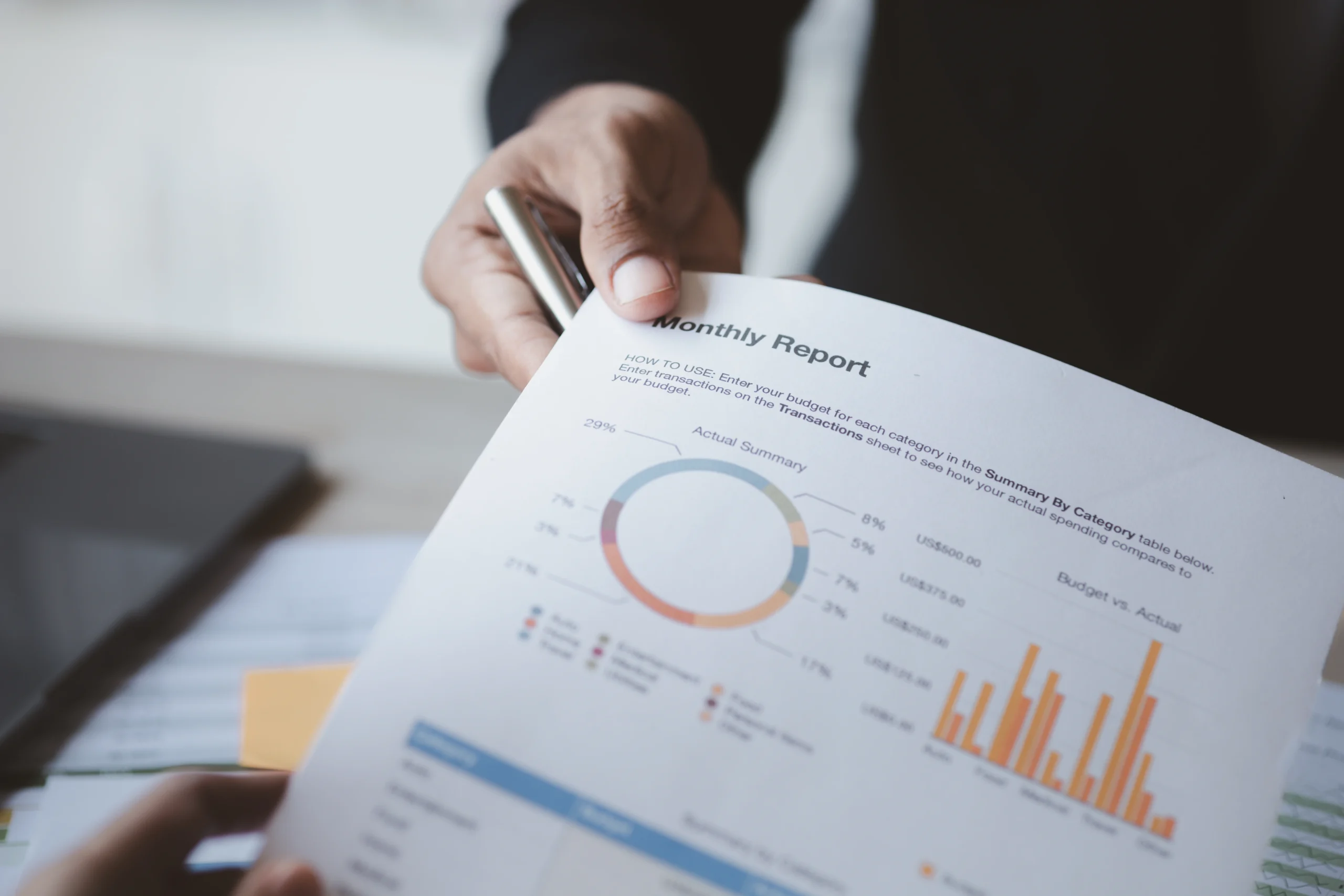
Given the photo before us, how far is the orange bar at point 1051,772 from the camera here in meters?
0.25

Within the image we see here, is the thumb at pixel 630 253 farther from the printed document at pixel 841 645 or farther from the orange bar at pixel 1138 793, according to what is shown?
the orange bar at pixel 1138 793

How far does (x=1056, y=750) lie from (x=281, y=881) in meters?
0.21

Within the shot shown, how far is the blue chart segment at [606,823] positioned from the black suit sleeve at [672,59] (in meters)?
0.43

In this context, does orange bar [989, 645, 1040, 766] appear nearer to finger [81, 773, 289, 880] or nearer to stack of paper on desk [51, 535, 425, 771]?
finger [81, 773, 289, 880]

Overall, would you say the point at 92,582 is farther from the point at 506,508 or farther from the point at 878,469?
the point at 878,469

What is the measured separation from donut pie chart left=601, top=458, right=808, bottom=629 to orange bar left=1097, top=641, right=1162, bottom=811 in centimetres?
10

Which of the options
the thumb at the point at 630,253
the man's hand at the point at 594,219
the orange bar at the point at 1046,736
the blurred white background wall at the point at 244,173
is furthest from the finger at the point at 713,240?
the blurred white background wall at the point at 244,173

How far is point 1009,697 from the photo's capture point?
256 millimetres

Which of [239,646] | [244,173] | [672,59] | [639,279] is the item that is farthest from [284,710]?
[244,173]

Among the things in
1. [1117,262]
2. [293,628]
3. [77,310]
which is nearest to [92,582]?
[293,628]

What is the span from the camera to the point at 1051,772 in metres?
0.25

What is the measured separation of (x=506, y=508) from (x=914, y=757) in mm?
140

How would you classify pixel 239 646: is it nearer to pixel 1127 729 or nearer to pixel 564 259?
pixel 564 259

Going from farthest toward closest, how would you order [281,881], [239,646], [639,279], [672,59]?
[672,59] → [239,646] → [639,279] → [281,881]
